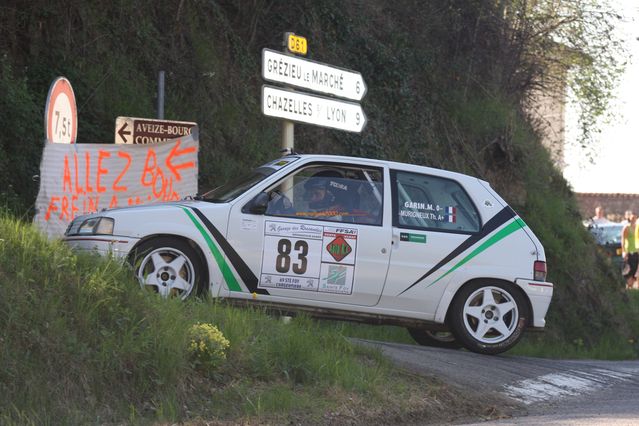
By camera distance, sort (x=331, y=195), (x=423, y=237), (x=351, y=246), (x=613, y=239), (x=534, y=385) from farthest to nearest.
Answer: (x=613, y=239)
(x=423, y=237)
(x=331, y=195)
(x=351, y=246)
(x=534, y=385)

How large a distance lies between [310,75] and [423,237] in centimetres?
193

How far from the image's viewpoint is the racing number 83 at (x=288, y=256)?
416 inches

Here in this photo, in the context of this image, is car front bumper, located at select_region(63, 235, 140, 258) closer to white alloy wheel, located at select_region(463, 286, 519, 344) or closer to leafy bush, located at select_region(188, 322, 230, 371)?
leafy bush, located at select_region(188, 322, 230, 371)

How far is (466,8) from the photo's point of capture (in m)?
24.0

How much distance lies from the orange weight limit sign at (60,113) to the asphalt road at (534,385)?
327cm

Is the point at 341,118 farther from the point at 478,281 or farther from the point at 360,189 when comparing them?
the point at 478,281

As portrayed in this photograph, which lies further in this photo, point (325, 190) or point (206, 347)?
point (325, 190)

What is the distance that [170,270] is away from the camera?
33.8 ft

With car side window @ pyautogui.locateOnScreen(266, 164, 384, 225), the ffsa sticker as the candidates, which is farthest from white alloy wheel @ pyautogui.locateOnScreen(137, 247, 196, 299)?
car side window @ pyautogui.locateOnScreen(266, 164, 384, 225)

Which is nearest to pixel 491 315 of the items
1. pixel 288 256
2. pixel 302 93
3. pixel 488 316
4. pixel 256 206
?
pixel 488 316

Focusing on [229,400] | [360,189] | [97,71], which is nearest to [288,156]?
[360,189]

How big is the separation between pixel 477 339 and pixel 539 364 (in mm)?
715

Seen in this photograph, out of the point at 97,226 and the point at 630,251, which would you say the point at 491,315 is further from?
the point at 630,251

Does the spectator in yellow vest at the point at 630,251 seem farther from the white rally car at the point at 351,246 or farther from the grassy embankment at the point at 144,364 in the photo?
the grassy embankment at the point at 144,364
